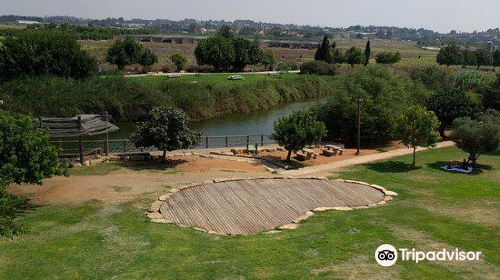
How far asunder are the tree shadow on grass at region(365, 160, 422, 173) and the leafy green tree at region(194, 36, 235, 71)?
6041 centimetres

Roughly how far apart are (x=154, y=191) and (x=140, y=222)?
4430mm

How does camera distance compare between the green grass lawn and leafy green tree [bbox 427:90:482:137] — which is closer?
the green grass lawn

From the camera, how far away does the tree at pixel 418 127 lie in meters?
30.2

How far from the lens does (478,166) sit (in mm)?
30781

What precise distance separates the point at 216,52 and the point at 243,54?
5642 mm

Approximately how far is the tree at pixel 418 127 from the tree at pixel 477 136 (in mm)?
1419

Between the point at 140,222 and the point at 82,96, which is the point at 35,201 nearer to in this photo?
the point at 140,222

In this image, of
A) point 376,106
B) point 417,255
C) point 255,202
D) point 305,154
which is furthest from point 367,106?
point 417,255

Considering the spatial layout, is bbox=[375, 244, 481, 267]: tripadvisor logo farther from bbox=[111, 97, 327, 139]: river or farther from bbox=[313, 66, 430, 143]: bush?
bbox=[111, 97, 327, 139]: river

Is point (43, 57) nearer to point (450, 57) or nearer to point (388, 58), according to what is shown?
point (388, 58)

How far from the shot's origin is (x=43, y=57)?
58156 millimetres

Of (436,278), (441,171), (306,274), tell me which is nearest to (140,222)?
(306,274)

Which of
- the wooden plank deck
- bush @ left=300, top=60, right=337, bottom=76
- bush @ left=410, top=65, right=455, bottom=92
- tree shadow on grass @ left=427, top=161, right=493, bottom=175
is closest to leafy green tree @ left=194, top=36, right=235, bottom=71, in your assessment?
bush @ left=300, top=60, right=337, bottom=76

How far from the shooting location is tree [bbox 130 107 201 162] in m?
28.7
